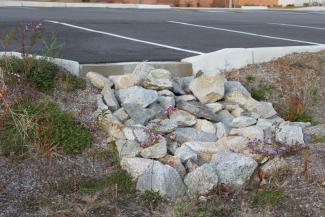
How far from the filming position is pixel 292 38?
1223 cm

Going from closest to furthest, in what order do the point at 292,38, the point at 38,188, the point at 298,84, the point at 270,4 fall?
the point at 38,188, the point at 298,84, the point at 292,38, the point at 270,4

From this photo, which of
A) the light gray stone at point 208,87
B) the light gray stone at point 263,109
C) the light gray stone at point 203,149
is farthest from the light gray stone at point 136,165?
the light gray stone at point 263,109

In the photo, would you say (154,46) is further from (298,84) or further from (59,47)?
(298,84)

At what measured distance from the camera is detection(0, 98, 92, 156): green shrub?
5.58 metres

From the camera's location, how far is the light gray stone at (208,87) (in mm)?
7132

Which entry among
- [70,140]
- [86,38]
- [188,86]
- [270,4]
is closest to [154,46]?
[86,38]

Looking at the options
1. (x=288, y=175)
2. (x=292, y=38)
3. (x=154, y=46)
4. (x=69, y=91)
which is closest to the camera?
(x=288, y=175)

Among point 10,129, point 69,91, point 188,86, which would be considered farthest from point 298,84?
point 10,129

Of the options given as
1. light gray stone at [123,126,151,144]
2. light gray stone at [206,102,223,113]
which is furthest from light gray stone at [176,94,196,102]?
light gray stone at [123,126,151,144]

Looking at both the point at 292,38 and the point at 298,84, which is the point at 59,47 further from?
the point at 292,38

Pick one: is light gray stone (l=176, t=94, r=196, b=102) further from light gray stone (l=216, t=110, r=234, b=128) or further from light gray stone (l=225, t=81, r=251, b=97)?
light gray stone (l=225, t=81, r=251, b=97)

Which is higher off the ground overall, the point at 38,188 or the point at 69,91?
the point at 69,91

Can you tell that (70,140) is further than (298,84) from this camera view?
No

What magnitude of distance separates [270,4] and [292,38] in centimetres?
2516
